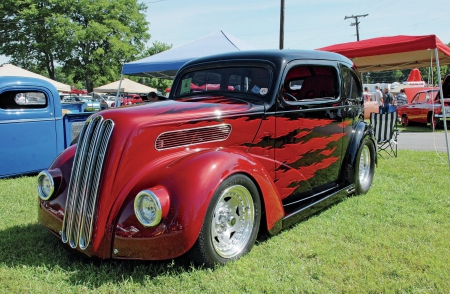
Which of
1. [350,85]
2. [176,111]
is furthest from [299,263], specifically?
[350,85]

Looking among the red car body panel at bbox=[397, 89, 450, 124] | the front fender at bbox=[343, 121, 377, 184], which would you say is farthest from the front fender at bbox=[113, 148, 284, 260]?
the red car body panel at bbox=[397, 89, 450, 124]

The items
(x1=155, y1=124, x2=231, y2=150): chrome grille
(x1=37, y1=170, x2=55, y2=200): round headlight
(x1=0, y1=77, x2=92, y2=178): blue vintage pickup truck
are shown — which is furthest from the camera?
(x1=0, y1=77, x2=92, y2=178): blue vintage pickup truck

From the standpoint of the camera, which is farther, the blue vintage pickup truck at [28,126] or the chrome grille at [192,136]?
the blue vintage pickup truck at [28,126]

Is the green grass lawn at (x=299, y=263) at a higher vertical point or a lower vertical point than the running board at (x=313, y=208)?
lower

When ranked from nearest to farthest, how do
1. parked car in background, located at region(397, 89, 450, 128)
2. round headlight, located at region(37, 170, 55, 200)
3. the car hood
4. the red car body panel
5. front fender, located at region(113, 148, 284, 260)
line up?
1. front fender, located at region(113, 148, 284, 260)
2. the car hood
3. round headlight, located at region(37, 170, 55, 200)
4. parked car in background, located at region(397, 89, 450, 128)
5. the red car body panel

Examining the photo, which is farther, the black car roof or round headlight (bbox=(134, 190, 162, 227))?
the black car roof

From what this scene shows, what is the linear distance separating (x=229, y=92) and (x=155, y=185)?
143 cm

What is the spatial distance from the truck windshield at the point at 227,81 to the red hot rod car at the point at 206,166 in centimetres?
1

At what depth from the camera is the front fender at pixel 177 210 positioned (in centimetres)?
246

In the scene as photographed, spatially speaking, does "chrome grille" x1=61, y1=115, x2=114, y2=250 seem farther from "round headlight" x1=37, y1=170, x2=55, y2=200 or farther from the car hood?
"round headlight" x1=37, y1=170, x2=55, y2=200

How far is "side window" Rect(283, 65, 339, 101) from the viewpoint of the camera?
4.10 meters

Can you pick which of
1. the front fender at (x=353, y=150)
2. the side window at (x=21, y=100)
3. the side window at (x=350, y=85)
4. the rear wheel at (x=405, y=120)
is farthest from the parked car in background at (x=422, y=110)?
the side window at (x=21, y=100)

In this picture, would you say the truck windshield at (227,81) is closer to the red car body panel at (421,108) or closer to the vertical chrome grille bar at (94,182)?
the vertical chrome grille bar at (94,182)

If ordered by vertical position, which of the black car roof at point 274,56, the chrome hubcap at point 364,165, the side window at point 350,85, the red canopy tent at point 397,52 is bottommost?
the chrome hubcap at point 364,165
